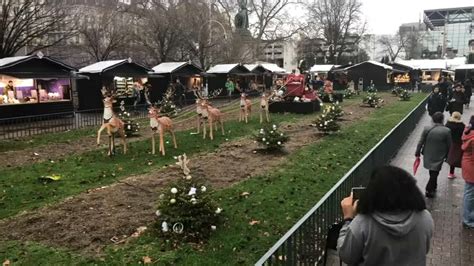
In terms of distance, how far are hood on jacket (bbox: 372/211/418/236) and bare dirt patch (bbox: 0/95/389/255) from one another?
460 cm

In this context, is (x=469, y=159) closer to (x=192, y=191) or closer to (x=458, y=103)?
(x=192, y=191)

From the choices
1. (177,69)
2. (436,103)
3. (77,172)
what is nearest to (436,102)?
(436,103)

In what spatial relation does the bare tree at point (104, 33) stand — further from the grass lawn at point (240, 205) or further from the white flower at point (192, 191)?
the white flower at point (192, 191)

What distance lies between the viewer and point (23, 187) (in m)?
9.88

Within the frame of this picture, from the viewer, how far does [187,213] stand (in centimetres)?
668

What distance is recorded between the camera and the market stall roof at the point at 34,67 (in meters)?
20.6

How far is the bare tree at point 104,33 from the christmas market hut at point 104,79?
7435 millimetres

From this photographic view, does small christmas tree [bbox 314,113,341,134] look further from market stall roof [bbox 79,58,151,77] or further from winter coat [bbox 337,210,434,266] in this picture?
winter coat [bbox 337,210,434,266]

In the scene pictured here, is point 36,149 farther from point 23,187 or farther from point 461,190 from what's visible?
point 461,190

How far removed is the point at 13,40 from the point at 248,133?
18.1 metres

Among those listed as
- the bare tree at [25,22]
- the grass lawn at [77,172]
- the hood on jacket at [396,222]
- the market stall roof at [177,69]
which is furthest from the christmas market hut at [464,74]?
the hood on jacket at [396,222]

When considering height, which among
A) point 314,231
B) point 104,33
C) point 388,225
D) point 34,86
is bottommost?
point 314,231

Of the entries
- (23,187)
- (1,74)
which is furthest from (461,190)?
(1,74)

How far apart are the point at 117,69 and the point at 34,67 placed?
4.96 meters
